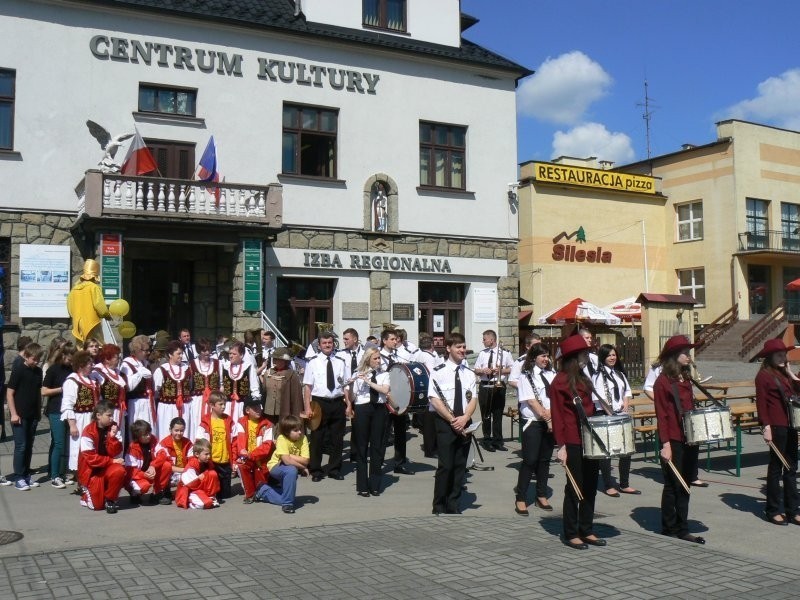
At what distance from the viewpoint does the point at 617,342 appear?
24.1m

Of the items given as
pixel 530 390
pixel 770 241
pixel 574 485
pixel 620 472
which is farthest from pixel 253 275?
pixel 770 241

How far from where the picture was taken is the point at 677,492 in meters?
7.77

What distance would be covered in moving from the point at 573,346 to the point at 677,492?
1721mm

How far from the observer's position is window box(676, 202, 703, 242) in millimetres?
36250

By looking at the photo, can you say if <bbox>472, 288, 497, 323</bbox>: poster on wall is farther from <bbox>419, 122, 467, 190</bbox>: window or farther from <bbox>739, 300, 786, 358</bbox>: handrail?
<bbox>739, 300, 786, 358</bbox>: handrail

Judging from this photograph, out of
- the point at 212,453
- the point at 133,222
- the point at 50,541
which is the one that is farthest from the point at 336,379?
the point at 133,222

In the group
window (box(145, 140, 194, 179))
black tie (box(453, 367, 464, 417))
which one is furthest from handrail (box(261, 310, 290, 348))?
black tie (box(453, 367, 464, 417))

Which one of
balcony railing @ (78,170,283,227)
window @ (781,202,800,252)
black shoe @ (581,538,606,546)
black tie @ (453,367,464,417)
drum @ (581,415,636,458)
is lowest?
black shoe @ (581,538,606,546)

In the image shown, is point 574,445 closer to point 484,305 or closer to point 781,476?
point 781,476

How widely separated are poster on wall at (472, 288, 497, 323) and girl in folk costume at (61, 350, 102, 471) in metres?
14.3

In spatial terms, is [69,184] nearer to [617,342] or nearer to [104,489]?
[104,489]

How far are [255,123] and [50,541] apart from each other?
14.4m

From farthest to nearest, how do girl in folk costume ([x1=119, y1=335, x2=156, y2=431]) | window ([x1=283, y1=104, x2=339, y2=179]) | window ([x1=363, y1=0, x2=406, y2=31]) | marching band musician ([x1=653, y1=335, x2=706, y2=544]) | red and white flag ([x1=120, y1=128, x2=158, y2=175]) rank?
window ([x1=363, y1=0, x2=406, y2=31]) → window ([x1=283, y1=104, x2=339, y2=179]) → red and white flag ([x1=120, y1=128, x2=158, y2=175]) → girl in folk costume ([x1=119, y1=335, x2=156, y2=431]) → marching band musician ([x1=653, y1=335, x2=706, y2=544])

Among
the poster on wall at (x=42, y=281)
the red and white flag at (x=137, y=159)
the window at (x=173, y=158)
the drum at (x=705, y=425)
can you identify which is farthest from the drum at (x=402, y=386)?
the window at (x=173, y=158)
